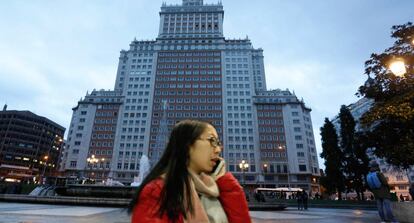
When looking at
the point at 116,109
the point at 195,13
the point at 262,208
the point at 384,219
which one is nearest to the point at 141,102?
the point at 116,109

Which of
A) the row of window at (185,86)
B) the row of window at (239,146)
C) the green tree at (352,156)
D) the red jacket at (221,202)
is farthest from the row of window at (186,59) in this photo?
the red jacket at (221,202)

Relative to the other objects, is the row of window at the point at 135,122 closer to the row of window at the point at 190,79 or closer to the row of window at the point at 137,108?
the row of window at the point at 137,108

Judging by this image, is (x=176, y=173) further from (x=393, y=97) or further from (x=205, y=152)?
(x=393, y=97)

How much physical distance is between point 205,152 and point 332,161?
36.7 meters

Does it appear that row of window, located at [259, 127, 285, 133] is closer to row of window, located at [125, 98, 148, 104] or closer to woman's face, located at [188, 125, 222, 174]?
row of window, located at [125, 98, 148, 104]

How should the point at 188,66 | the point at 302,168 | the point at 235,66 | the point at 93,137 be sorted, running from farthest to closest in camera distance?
the point at 188,66
the point at 235,66
the point at 93,137
the point at 302,168

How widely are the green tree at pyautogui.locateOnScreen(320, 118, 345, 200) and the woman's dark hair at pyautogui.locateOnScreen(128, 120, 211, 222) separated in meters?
36.4

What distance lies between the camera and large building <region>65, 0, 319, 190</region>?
2635 inches

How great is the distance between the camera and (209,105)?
74.1 m

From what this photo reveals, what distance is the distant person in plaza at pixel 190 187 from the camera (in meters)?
1.36

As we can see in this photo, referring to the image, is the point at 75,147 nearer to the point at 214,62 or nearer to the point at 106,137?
the point at 106,137

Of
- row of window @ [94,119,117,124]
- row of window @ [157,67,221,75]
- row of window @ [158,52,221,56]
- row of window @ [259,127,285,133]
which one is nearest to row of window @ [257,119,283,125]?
row of window @ [259,127,285,133]

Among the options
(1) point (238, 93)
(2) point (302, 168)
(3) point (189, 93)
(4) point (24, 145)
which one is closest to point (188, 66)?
(3) point (189, 93)

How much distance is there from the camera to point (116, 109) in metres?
74.0
